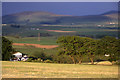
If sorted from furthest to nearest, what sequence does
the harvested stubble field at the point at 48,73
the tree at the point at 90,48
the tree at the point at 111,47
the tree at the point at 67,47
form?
the tree at the point at 67,47 < the tree at the point at 90,48 < the tree at the point at 111,47 < the harvested stubble field at the point at 48,73

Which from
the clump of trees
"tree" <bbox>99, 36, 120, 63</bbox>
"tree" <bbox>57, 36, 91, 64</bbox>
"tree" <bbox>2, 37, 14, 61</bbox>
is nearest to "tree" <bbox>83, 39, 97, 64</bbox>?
the clump of trees

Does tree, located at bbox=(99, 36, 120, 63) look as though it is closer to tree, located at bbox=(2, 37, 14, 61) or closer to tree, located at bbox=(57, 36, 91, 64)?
tree, located at bbox=(57, 36, 91, 64)

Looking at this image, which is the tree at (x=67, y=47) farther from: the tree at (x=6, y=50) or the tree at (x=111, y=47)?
the tree at (x=6, y=50)

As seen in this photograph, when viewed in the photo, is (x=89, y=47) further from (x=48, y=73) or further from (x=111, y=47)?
(x=48, y=73)

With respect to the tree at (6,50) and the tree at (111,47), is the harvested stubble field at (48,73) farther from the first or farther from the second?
the tree at (6,50)

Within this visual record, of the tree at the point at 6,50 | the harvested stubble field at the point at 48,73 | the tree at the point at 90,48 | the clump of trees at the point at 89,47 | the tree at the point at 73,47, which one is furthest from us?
the tree at the point at 6,50

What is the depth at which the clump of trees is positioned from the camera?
133ft

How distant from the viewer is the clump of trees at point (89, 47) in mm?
40656

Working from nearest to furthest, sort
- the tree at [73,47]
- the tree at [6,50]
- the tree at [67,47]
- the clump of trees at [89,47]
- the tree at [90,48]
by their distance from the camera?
the clump of trees at [89,47]
the tree at [90,48]
the tree at [73,47]
the tree at [67,47]
the tree at [6,50]

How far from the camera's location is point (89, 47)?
140 ft

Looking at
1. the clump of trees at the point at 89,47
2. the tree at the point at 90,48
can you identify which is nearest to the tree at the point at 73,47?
the clump of trees at the point at 89,47

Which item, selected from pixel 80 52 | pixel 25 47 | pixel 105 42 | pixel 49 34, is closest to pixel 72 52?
pixel 80 52

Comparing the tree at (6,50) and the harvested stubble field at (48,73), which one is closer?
the harvested stubble field at (48,73)

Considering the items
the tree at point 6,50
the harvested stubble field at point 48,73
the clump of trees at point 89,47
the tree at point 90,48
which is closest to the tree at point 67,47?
the clump of trees at point 89,47
